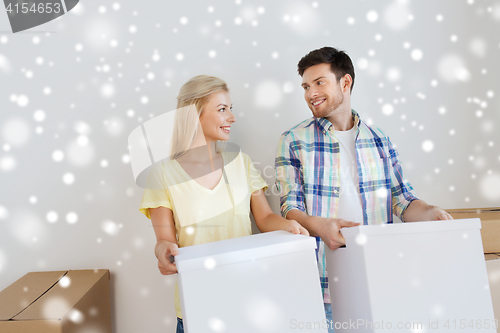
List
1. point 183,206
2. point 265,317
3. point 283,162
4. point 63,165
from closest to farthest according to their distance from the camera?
point 265,317
point 183,206
point 283,162
point 63,165

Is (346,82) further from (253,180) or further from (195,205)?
(195,205)

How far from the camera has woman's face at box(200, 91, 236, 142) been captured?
1016 millimetres

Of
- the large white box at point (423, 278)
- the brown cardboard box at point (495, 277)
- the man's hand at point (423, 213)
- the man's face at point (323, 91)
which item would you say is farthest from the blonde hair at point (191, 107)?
the brown cardboard box at point (495, 277)

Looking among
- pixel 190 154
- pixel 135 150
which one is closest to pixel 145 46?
pixel 135 150

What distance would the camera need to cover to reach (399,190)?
1.10 m

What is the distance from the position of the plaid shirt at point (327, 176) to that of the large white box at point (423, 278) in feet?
1.06

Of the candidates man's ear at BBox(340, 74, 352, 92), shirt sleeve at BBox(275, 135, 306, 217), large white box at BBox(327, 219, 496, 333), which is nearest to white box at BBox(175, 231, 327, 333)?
large white box at BBox(327, 219, 496, 333)

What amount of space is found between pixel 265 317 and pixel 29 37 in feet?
4.28

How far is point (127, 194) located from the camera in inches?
47.0

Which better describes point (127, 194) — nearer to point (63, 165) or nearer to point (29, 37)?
point (63, 165)

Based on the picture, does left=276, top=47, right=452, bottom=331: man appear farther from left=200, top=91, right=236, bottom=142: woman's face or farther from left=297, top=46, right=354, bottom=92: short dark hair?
left=200, top=91, right=236, bottom=142: woman's face

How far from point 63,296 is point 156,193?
16.8 inches

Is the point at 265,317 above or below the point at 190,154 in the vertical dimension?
below

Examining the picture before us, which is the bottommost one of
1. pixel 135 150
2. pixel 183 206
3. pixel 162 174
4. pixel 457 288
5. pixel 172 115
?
pixel 457 288
